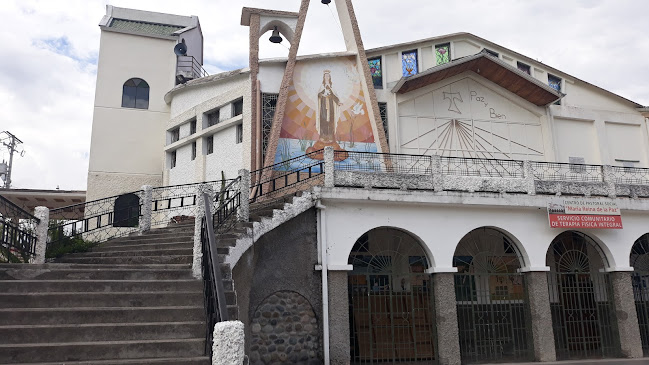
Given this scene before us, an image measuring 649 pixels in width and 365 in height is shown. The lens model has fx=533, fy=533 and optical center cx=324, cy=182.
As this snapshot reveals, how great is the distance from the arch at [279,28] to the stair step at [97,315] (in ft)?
36.7

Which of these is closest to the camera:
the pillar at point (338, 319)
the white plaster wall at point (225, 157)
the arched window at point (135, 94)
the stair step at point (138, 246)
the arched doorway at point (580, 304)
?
the stair step at point (138, 246)

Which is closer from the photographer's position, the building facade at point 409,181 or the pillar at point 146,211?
the building facade at point 409,181

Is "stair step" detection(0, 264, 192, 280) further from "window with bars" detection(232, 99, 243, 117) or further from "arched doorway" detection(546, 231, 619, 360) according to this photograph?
"arched doorway" detection(546, 231, 619, 360)

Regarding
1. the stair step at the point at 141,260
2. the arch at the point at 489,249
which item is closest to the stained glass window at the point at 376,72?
the arch at the point at 489,249

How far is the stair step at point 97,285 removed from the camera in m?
7.36

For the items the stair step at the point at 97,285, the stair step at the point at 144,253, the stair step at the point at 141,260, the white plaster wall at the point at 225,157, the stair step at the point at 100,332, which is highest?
the white plaster wall at the point at 225,157

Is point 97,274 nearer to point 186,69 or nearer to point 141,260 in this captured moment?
point 141,260

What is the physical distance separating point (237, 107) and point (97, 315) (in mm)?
10918

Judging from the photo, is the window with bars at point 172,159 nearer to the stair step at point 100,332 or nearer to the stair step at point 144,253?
the stair step at point 144,253

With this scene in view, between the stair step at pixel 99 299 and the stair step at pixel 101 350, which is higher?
the stair step at pixel 99 299

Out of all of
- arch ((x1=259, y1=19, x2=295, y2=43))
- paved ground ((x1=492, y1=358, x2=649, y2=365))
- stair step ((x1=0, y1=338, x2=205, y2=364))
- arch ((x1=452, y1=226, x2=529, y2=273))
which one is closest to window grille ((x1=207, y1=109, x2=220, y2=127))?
arch ((x1=259, y1=19, x2=295, y2=43))

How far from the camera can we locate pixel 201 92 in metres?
18.3

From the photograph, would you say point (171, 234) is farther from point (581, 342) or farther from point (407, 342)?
point (581, 342)

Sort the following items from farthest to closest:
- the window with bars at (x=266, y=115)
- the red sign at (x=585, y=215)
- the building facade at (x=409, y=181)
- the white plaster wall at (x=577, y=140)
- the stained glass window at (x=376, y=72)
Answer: the white plaster wall at (x=577, y=140) → the stained glass window at (x=376, y=72) → the window with bars at (x=266, y=115) → the red sign at (x=585, y=215) → the building facade at (x=409, y=181)
